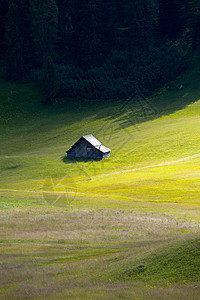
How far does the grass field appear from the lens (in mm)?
18703

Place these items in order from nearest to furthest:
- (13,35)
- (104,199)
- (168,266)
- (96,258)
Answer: (168,266) < (96,258) < (104,199) < (13,35)

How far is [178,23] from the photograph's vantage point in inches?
5012

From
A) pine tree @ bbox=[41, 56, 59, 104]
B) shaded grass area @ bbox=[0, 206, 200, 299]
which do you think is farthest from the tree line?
shaded grass area @ bbox=[0, 206, 200, 299]

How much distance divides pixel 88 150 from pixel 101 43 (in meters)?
57.7

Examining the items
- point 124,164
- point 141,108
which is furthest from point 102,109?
point 124,164

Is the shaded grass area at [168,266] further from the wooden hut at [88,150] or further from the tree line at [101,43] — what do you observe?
the tree line at [101,43]

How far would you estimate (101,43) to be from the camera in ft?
405

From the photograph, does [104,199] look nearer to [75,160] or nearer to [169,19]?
[75,160]

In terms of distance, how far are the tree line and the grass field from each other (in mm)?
5722

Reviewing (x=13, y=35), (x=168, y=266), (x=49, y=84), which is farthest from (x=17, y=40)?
(x=168, y=266)

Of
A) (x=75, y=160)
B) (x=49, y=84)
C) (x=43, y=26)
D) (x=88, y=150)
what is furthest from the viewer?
(x=43, y=26)

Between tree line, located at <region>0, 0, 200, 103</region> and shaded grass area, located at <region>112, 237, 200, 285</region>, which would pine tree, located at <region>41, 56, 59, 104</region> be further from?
shaded grass area, located at <region>112, 237, 200, 285</region>

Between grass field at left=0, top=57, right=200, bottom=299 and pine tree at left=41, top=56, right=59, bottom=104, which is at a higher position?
pine tree at left=41, top=56, right=59, bottom=104

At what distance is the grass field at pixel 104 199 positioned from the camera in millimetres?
18703
